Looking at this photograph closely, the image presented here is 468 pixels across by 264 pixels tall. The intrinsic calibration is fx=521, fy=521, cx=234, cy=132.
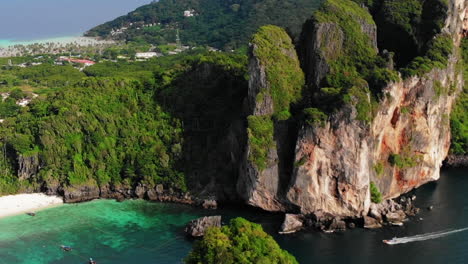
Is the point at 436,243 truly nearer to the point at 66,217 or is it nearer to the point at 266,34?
the point at 266,34

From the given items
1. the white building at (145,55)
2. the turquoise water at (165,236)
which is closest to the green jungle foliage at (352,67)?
the turquoise water at (165,236)

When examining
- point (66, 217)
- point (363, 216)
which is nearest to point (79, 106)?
point (66, 217)

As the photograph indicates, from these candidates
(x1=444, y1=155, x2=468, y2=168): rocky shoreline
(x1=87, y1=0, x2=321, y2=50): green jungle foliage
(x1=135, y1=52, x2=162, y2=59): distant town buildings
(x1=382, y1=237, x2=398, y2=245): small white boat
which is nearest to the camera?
(x1=382, y1=237, x2=398, y2=245): small white boat

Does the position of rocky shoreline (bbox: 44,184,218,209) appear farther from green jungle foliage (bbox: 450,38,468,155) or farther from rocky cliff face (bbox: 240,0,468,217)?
green jungle foliage (bbox: 450,38,468,155)

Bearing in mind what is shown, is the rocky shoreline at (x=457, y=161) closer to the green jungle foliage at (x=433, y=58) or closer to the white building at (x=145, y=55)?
the green jungle foliage at (x=433, y=58)

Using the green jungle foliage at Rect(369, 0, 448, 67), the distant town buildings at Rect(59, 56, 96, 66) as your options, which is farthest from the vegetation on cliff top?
the distant town buildings at Rect(59, 56, 96, 66)
